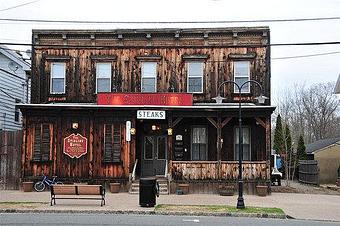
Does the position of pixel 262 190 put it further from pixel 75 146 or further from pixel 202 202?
pixel 75 146

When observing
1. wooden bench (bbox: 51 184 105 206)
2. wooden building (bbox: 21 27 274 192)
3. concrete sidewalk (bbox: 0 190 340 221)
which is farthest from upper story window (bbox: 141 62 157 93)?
wooden bench (bbox: 51 184 105 206)

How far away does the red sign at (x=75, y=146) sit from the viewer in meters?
25.5

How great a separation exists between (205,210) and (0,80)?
21.2 metres

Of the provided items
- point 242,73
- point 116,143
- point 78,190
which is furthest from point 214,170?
point 78,190

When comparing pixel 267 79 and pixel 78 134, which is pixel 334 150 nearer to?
pixel 267 79

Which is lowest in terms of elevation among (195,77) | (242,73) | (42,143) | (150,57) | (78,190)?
(78,190)

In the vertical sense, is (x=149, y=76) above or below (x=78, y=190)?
above

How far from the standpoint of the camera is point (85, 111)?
25.7 meters

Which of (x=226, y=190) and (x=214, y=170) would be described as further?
(x=214, y=170)

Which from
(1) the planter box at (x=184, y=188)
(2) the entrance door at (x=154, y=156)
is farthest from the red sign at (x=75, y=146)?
(1) the planter box at (x=184, y=188)

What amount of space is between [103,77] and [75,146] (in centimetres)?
464

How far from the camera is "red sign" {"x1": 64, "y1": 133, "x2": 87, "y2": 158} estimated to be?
25.5 metres

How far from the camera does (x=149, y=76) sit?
27.9m

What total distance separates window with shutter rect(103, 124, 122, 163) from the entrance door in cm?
→ 266
